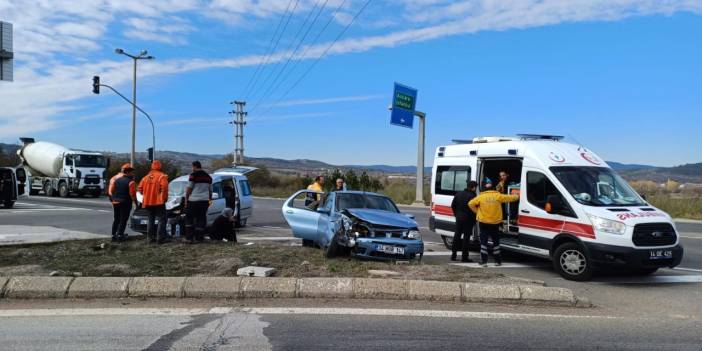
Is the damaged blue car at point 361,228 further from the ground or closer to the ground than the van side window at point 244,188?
closer to the ground

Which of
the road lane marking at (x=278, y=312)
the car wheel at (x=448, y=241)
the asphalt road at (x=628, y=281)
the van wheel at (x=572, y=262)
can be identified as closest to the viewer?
the road lane marking at (x=278, y=312)

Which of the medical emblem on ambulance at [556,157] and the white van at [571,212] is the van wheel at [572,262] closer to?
the white van at [571,212]

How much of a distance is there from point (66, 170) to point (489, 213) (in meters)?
32.4

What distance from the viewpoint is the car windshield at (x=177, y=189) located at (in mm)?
13913

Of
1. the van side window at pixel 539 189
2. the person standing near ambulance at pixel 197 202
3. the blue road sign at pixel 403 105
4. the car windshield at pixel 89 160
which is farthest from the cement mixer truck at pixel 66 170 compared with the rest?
the van side window at pixel 539 189

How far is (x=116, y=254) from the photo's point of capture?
9070 millimetres

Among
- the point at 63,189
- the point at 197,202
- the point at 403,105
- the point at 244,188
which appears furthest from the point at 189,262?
the point at 63,189

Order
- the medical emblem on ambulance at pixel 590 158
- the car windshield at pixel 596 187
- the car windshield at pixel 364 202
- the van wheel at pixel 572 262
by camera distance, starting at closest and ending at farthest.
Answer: the van wheel at pixel 572 262 < the car windshield at pixel 596 187 < the medical emblem on ambulance at pixel 590 158 < the car windshield at pixel 364 202

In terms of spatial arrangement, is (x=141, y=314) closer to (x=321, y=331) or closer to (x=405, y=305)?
(x=321, y=331)

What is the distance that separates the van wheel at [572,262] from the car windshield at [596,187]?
0.76m

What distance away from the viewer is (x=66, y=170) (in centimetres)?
3450

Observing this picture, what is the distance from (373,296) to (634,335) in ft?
9.68

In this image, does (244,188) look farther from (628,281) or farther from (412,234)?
(628,281)

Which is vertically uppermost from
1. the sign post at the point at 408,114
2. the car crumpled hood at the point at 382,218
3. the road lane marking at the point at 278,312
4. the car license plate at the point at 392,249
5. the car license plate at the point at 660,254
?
the sign post at the point at 408,114
